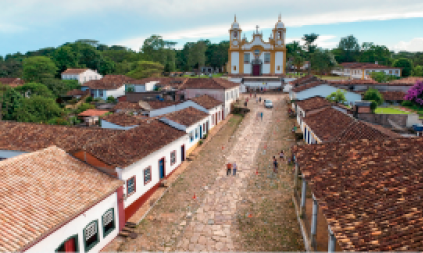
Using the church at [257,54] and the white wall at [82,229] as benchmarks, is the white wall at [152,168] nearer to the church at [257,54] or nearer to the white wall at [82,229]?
the white wall at [82,229]

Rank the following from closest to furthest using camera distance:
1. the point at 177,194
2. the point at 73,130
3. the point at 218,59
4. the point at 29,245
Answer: the point at 29,245 < the point at 177,194 < the point at 73,130 < the point at 218,59

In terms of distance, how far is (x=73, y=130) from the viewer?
67.4 ft

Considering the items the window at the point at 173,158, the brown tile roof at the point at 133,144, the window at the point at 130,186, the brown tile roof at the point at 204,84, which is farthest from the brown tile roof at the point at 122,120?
the brown tile roof at the point at 204,84

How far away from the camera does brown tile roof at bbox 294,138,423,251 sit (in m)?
6.43

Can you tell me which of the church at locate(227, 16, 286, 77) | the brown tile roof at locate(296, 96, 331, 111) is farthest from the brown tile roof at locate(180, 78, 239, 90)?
the church at locate(227, 16, 286, 77)

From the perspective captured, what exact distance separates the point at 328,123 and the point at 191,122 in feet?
33.3

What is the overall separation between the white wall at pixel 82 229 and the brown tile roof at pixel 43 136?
685 centimetres

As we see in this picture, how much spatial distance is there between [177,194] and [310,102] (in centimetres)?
1752

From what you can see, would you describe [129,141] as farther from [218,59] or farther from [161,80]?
[218,59]

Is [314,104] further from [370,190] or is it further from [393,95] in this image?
[370,190]

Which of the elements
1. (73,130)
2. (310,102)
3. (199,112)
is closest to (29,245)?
(73,130)

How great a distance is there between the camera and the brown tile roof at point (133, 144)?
14.3m

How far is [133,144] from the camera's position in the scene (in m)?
16.7

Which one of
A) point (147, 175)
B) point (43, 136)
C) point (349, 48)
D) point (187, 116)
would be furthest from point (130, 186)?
point (349, 48)
